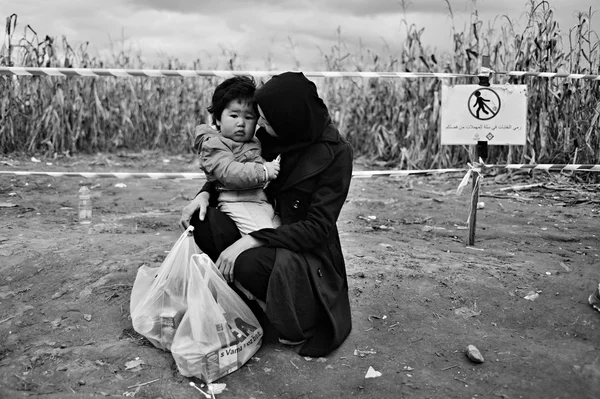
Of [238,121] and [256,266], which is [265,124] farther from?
[256,266]

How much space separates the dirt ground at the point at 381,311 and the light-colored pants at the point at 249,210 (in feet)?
1.93

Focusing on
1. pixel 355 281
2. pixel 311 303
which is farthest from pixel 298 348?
pixel 355 281

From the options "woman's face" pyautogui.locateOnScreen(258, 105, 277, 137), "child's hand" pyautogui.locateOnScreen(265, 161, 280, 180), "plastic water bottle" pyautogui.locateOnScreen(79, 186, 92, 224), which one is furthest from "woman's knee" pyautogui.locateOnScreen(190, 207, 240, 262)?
"plastic water bottle" pyautogui.locateOnScreen(79, 186, 92, 224)

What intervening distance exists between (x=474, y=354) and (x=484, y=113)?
6.67 ft

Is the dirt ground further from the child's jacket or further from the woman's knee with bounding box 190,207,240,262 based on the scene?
the child's jacket

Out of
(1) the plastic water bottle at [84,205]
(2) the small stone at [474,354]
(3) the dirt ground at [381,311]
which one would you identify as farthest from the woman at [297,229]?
(1) the plastic water bottle at [84,205]

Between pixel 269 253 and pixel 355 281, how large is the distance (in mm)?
1102

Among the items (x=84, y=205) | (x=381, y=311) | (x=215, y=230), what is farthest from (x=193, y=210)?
(x=84, y=205)

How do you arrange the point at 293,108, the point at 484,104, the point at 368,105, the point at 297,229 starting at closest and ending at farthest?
the point at 293,108 → the point at 297,229 → the point at 484,104 → the point at 368,105

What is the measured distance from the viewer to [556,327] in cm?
320

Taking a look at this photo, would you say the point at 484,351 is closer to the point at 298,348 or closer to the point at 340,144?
the point at 298,348

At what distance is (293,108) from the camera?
256 centimetres

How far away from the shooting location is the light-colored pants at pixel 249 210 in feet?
9.12

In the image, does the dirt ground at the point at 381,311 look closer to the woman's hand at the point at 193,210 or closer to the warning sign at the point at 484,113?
the woman's hand at the point at 193,210
